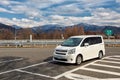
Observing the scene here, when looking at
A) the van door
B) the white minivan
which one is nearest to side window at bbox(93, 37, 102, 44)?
the white minivan

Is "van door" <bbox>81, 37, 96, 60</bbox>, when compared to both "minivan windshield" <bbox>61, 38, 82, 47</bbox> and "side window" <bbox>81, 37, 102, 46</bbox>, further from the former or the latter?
"minivan windshield" <bbox>61, 38, 82, 47</bbox>

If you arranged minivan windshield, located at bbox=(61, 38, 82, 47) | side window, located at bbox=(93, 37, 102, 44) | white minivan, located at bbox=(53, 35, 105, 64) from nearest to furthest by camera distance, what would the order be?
white minivan, located at bbox=(53, 35, 105, 64) < minivan windshield, located at bbox=(61, 38, 82, 47) < side window, located at bbox=(93, 37, 102, 44)

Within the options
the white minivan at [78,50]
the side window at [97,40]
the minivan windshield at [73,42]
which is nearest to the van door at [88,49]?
the white minivan at [78,50]

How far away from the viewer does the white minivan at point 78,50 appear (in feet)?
45.8

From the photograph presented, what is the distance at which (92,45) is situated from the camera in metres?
15.8

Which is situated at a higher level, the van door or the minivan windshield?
the minivan windshield

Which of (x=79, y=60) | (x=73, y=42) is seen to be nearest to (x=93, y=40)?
(x=73, y=42)

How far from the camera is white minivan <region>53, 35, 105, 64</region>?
14.0m

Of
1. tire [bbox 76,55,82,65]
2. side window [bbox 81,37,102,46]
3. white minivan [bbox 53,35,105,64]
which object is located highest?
side window [bbox 81,37,102,46]

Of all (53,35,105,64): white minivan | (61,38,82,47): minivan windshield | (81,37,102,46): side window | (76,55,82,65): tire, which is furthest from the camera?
(81,37,102,46): side window

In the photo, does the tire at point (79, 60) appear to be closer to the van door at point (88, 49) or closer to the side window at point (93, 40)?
the van door at point (88, 49)

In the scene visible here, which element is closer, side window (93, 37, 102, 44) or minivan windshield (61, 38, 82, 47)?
minivan windshield (61, 38, 82, 47)

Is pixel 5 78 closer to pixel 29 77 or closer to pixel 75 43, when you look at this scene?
pixel 29 77

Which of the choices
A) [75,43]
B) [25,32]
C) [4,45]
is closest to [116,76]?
[75,43]
